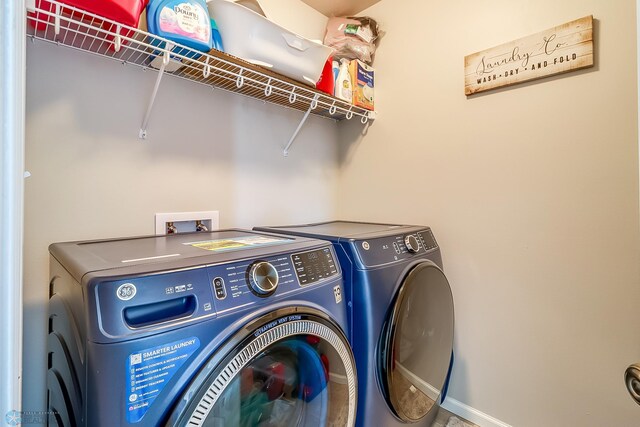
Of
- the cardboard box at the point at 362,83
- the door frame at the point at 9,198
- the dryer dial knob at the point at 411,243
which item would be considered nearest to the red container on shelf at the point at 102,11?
the door frame at the point at 9,198

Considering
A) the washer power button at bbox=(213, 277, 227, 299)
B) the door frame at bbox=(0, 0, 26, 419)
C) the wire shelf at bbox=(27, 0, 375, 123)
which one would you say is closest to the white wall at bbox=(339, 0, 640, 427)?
the wire shelf at bbox=(27, 0, 375, 123)

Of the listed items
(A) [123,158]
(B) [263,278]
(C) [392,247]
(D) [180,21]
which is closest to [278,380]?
(B) [263,278]

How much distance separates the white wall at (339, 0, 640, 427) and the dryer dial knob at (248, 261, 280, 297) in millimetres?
1116

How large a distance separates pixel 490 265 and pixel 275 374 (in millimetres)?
1137

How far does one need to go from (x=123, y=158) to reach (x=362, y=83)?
50.5 inches

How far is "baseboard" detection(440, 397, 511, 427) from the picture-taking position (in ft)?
4.83

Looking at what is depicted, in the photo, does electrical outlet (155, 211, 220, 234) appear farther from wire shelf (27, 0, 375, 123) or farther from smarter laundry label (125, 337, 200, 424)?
smarter laundry label (125, 337, 200, 424)

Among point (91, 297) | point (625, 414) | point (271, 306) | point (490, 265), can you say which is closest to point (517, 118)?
point (490, 265)

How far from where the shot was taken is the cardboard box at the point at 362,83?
5.71 ft

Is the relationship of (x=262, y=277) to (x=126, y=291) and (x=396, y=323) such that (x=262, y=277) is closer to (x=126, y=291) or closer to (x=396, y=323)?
A: (x=126, y=291)

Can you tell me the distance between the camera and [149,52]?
1126 mm

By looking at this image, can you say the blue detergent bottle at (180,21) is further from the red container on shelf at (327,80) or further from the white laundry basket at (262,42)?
the red container on shelf at (327,80)

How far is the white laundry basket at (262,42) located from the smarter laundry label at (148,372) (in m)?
1.04

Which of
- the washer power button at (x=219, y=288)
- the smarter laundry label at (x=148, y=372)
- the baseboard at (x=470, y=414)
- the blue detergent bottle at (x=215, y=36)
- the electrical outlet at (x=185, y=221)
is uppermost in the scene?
the blue detergent bottle at (x=215, y=36)
